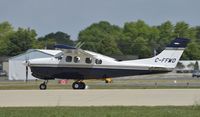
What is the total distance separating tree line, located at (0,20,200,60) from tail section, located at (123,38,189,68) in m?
79.3

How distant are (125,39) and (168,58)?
378 feet

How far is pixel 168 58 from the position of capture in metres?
38.3

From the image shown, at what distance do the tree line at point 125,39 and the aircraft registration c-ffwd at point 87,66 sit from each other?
259 ft

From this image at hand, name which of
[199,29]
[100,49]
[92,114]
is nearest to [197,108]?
[92,114]

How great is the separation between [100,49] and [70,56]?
91.9m

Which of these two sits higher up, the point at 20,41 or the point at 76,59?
the point at 20,41

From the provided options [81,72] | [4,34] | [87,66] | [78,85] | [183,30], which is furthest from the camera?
[183,30]

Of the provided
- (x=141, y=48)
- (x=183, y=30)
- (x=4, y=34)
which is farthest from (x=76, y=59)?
(x=183, y=30)

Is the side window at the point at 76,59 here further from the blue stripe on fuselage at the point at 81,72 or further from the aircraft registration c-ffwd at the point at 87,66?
the blue stripe on fuselage at the point at 81,72

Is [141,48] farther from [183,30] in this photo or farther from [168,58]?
[168,58]

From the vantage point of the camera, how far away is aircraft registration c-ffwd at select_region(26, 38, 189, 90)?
3722 centimetres

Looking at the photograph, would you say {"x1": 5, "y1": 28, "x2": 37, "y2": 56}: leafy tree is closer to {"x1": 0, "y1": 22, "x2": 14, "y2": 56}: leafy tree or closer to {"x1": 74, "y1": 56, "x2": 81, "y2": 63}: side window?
{"x1": 0, "y1": 22, "x2": 14, "y2": 56}: leafy tree

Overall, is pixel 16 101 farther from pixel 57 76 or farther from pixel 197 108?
pixel 57 76

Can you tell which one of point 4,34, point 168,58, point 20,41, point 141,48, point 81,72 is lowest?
point 81,72
